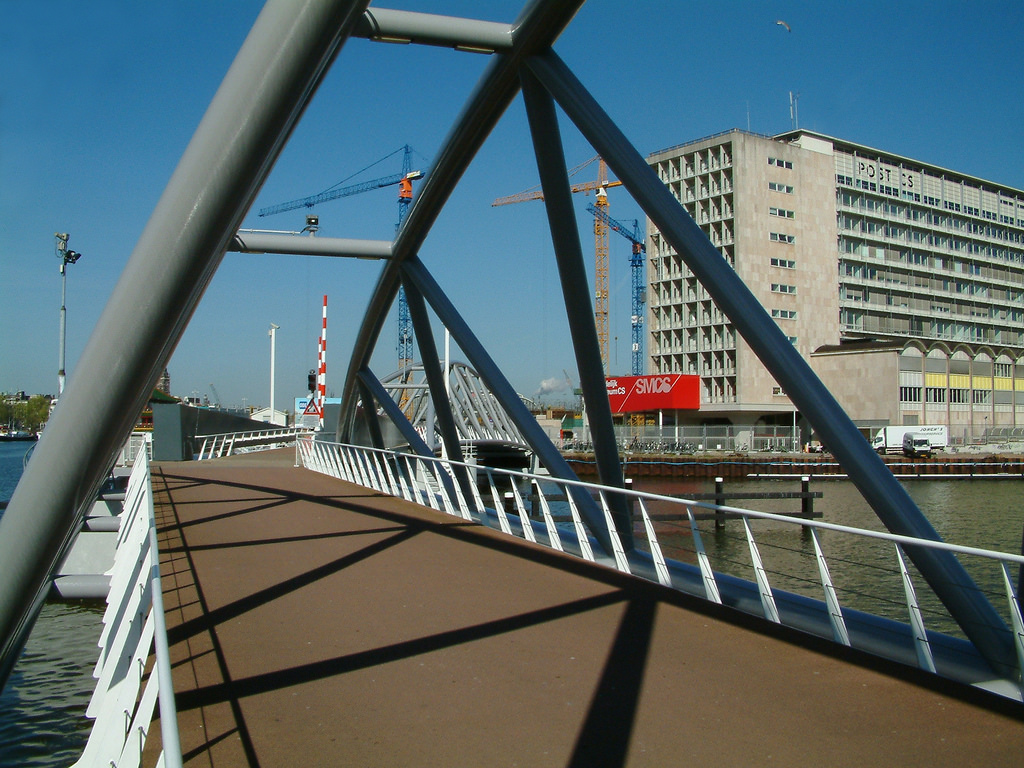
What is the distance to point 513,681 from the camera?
5.36m

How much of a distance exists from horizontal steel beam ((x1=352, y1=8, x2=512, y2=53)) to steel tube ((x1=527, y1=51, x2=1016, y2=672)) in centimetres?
91

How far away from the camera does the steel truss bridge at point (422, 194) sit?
172 inches

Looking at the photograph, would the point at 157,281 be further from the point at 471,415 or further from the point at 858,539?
the point at 471,415

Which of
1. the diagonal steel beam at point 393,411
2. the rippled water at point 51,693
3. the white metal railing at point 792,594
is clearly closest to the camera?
the white metal railing at point 792,594

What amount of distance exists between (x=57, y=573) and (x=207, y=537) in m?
2.19

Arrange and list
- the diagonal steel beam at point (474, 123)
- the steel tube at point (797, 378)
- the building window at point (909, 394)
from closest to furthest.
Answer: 1. the steel tube at point (797, 378)
2. the diagonal steel beam at point (474, 123)
3. the building window at point (909, 394)

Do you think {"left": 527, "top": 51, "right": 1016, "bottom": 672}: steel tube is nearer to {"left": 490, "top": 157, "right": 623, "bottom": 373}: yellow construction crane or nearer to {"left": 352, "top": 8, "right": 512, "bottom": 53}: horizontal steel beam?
{"left": 352, "top": 8, "right": 512, "bottom": 53}: horizontal steel beam

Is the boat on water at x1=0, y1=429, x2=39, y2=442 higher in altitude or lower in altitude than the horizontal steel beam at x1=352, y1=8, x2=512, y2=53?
lower

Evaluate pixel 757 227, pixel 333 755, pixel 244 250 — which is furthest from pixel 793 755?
pixel 757 227

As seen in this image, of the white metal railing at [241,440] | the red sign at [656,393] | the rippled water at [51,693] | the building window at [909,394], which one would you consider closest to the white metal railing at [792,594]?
the rippled water at [51,693]

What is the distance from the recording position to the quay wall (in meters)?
45.5

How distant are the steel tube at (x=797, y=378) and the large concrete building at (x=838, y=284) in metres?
50.5

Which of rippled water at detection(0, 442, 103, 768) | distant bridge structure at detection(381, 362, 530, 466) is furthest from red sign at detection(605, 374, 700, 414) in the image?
rippled water at detection(0, 442, 103, 768)

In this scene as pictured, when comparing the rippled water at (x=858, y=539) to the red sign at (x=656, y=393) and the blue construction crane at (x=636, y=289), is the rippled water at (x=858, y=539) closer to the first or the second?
the red sign at (x=656, y=393)
